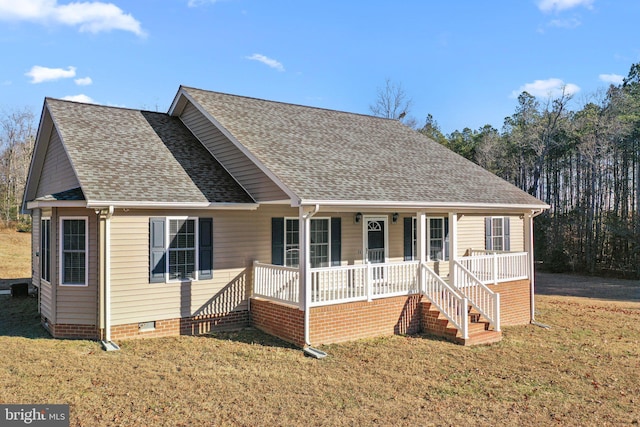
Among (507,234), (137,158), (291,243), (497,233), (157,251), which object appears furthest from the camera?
(507,234)

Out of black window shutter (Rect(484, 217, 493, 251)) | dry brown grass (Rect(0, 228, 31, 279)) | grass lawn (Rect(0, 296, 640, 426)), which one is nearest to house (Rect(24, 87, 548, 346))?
grass lawn (Rect(0, 296, 640, 426))

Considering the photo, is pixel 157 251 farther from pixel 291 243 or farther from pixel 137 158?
pixel 291 243

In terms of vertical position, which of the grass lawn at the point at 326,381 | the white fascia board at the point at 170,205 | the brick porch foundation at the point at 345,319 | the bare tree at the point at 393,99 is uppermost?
the bare tree at the point at 393,99

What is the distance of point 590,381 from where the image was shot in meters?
8.23

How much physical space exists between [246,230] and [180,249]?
169cm

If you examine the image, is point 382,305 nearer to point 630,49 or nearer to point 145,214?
point 145,214

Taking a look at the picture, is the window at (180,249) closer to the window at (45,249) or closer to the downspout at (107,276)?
the downspout at (107,276)

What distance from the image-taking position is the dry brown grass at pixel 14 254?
74.3ft

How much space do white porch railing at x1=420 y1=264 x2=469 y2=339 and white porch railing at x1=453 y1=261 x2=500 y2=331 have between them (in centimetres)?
35

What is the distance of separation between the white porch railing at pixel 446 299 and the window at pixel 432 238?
262 centimetres

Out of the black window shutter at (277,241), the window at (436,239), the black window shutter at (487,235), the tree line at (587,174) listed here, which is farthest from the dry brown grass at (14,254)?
the tree line at (587,174)

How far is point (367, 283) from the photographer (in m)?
10.8

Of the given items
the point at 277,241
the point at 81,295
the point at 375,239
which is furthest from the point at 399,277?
the point at 81,295

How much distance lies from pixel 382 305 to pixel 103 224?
6.27 m
